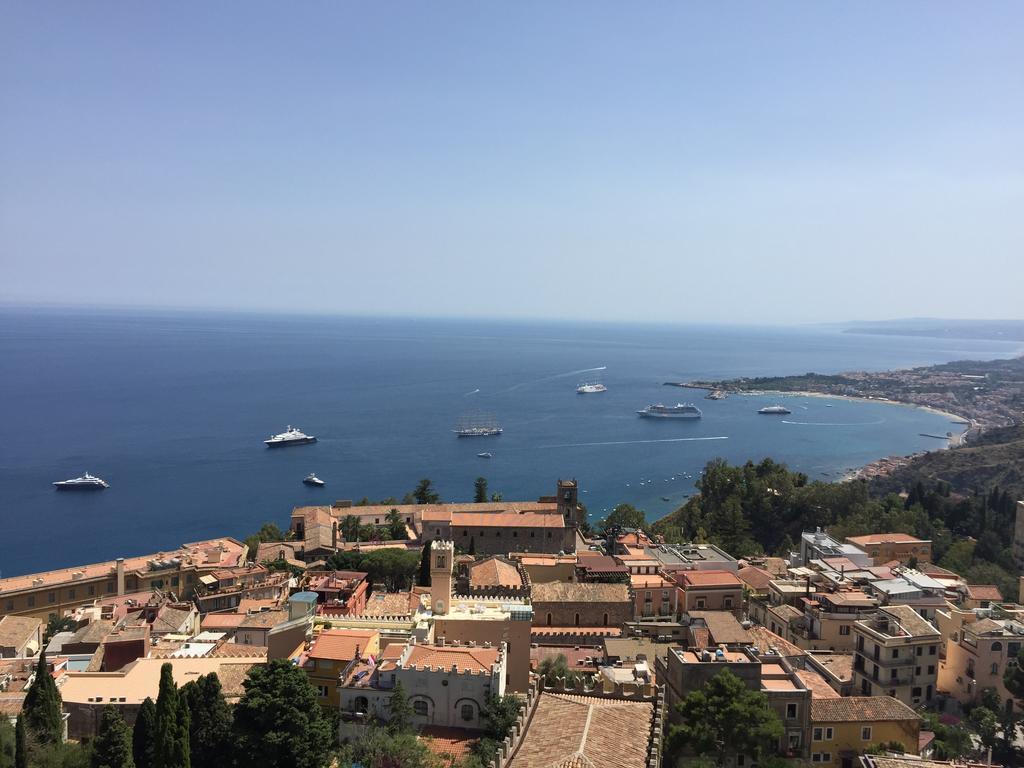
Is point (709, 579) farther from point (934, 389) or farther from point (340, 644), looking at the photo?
point (934, 389)

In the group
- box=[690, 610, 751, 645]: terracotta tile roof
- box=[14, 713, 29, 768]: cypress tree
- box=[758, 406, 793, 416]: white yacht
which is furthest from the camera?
box=[758, 406, 793, 416]: white yacht

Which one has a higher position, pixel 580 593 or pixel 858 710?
pixel 858 710

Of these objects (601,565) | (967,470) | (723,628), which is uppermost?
(723,628)

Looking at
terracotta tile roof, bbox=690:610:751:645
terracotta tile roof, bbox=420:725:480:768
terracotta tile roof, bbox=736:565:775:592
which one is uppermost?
terracotta tile roof, bbox=690:610:751:645

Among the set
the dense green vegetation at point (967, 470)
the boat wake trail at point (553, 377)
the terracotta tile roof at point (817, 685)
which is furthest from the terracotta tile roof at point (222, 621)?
the boat wake trail at point (553, 377)

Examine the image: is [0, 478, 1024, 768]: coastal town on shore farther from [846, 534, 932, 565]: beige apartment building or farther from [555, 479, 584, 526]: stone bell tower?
[555, 479, 584, 526]: stone bell tower

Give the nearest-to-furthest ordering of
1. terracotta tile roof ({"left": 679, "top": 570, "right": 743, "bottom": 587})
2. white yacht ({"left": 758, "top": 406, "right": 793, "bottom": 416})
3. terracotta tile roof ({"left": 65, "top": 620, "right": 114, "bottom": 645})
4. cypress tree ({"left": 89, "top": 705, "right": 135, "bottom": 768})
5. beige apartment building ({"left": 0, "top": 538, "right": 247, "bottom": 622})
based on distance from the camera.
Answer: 1. cypress tree ({"left": 89, "top": 705, "right": 135, "bottom": 768})
2. terracotta tile roof ({"left": 65, "top": 620, "right": 114, "bottom": 645})
3. terracotta tile roof ({"left": 679, "top": 570, "right": 743, "bottom": 587})
4. beige apartment building ({"left": 0, "top": 538, "right": 247, "bottom": 622})
5. white yacht ({"left": 758, "top": 406, "right": 793, "bottom": 416})

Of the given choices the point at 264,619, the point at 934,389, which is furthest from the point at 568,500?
the point at 934,389

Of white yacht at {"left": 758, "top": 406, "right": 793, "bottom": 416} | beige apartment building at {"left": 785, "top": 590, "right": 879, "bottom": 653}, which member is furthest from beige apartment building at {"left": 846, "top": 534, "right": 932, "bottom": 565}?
white yacht at {"left": 758, "top": 406, "right": 793, "bottom": 416}
